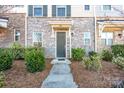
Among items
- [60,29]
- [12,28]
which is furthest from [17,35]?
[60,29]

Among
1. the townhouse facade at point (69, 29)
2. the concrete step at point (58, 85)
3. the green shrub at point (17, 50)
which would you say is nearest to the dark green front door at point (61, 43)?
the townhouse facade at point (69, 29)

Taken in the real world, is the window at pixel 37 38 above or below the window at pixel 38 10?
below

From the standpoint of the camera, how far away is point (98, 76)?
958 centimetres

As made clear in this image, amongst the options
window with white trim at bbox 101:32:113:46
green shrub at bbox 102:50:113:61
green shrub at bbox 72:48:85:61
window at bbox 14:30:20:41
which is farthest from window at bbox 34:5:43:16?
green shrub at bbox 102:50:113:61

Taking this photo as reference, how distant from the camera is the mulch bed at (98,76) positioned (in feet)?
27.7

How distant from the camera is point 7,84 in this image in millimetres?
8438

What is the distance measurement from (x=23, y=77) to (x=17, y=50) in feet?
13.9

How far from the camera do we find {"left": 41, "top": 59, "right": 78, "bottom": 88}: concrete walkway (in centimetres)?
782

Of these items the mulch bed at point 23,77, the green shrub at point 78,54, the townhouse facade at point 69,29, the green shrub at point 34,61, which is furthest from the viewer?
the townhouse facade at point 69,29

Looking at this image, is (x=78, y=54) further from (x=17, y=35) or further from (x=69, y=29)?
(x=17, y=35)

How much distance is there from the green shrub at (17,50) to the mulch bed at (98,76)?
2.82m

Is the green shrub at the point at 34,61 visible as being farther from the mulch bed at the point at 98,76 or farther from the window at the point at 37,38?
the window at the point at 37,38

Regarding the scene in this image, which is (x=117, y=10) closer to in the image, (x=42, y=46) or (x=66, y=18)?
(x=66, y=18)
